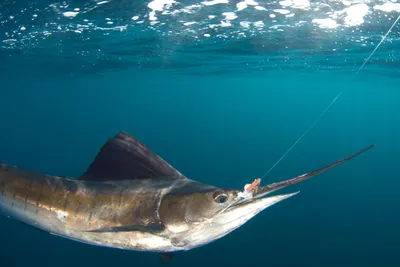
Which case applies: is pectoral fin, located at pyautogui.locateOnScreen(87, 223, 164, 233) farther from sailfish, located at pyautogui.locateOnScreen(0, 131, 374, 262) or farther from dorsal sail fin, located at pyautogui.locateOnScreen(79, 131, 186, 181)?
dorsal sail fin, located at pyautogui.locateOnScreen(79, 131, 186, 181)

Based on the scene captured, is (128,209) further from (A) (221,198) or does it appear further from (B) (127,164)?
(A) (221,198)

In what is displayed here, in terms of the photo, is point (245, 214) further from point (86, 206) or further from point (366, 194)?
point (366, 194)

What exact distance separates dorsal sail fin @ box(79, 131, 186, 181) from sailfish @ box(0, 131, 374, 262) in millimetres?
72

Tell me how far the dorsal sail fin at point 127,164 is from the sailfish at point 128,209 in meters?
0.07

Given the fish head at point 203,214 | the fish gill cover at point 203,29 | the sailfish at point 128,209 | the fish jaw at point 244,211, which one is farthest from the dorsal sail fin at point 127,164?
the fish gill cover at point 203,29

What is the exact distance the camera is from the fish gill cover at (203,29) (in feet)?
30.8

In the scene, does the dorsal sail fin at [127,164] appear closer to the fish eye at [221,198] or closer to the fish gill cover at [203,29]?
the fish eye at [221,198]

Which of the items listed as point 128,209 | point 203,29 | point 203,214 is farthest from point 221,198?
point 203,29

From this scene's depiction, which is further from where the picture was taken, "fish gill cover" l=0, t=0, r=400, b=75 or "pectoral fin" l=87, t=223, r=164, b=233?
"fish gill cover" l=0, t=0, r=400, b=75

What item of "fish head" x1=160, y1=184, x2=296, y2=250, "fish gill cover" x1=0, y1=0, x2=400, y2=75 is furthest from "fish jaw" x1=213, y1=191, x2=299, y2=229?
"fish gill cover" x1=0, y1=0, x2=400, y2=75

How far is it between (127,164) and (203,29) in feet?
36.7

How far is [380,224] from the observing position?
1510 cm

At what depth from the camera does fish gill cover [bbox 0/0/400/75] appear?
9.40 metres

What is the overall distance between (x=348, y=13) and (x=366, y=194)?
1448 centimetres
